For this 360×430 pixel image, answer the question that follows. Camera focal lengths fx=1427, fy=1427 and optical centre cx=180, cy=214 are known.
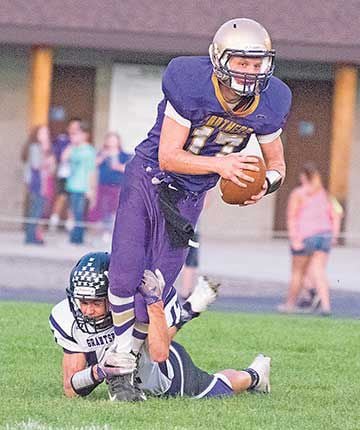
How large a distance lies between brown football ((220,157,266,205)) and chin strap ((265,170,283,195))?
12cm

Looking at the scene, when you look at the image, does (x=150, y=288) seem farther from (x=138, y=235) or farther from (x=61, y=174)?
(x=61, y=174)

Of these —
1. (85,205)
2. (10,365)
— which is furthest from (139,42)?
(10,365)

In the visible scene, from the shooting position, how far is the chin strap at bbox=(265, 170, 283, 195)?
22.6 feet

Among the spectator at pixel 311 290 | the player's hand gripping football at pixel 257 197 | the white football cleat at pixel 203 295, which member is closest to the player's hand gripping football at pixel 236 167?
the player's hand gripping football at pixel 257 197

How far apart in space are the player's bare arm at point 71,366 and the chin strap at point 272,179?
1.34 meters

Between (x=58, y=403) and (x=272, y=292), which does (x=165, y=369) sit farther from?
(x=272, y=292)

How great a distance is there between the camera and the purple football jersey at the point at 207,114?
6.78 m

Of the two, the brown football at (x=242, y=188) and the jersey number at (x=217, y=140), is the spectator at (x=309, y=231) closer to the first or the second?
the jersey number at (x=217, y=140)

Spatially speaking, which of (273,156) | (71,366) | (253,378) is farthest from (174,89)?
(253,378)

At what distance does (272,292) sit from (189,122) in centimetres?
969

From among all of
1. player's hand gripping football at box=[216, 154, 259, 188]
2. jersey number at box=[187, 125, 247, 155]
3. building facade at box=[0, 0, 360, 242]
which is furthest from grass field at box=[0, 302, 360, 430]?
building facade at box=[0, 0, 360, 242]

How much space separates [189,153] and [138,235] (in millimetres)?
492

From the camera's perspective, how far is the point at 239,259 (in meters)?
16.8

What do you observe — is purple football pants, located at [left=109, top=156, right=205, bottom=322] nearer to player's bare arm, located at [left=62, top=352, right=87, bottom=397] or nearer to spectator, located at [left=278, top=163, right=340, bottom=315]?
player's bare arm, located at [left=62, top=352, right=87, bottom=397]
